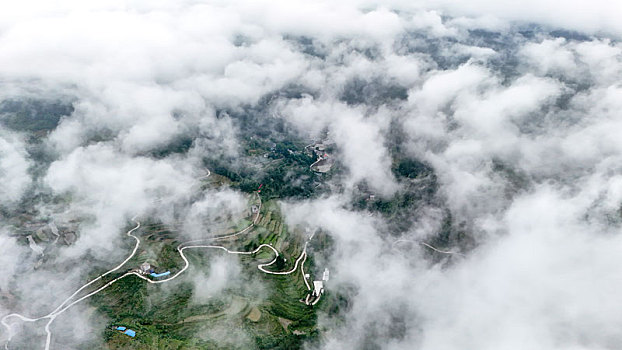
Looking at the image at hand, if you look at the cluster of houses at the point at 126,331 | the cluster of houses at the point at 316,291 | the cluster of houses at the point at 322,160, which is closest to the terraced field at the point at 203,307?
the cluster of houses at the point at 126,331

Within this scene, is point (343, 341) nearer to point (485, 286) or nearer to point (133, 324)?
point (485, 286)

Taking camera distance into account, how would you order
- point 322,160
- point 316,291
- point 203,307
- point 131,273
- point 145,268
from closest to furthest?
1. point 203,307
2. point 131,273
3. point 145,268
4. point 316,291
5. point 322,160

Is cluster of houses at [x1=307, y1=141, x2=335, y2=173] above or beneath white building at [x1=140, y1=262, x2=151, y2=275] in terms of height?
beneath

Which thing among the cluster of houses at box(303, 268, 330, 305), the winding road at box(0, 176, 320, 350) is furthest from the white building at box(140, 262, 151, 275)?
the cluster of houses at box(303, 268, 330, 305)

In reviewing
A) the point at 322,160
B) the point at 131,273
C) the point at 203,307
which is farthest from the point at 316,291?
the point at 322,160

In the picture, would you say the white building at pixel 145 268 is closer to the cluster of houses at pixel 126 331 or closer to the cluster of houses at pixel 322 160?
the cluster of houses at pixel 126 331

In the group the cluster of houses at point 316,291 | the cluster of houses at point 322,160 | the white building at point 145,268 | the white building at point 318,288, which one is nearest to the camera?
the white building at point 145,268

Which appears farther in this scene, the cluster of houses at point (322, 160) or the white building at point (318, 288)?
the cluster of houses at point (322, 160)

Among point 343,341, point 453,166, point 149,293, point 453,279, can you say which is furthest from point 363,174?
point 149,293

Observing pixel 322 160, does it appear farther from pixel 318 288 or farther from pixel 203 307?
pixel 203 307

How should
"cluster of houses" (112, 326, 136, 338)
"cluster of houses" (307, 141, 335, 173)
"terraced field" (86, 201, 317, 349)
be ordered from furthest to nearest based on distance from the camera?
1. "cluster of houses" (307, 141, 335, 173)
2. "terraced field" (86, 201, 317, 349)
3. "cluster of houses" (112, 326, 136, 338)

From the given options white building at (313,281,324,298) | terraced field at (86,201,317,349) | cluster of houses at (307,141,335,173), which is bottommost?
cluster of houses at (307,141,335,173)

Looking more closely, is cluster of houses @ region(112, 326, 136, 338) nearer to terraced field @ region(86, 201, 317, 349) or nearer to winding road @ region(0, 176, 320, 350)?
terraced field @ region(86, 201, 317, 349)
